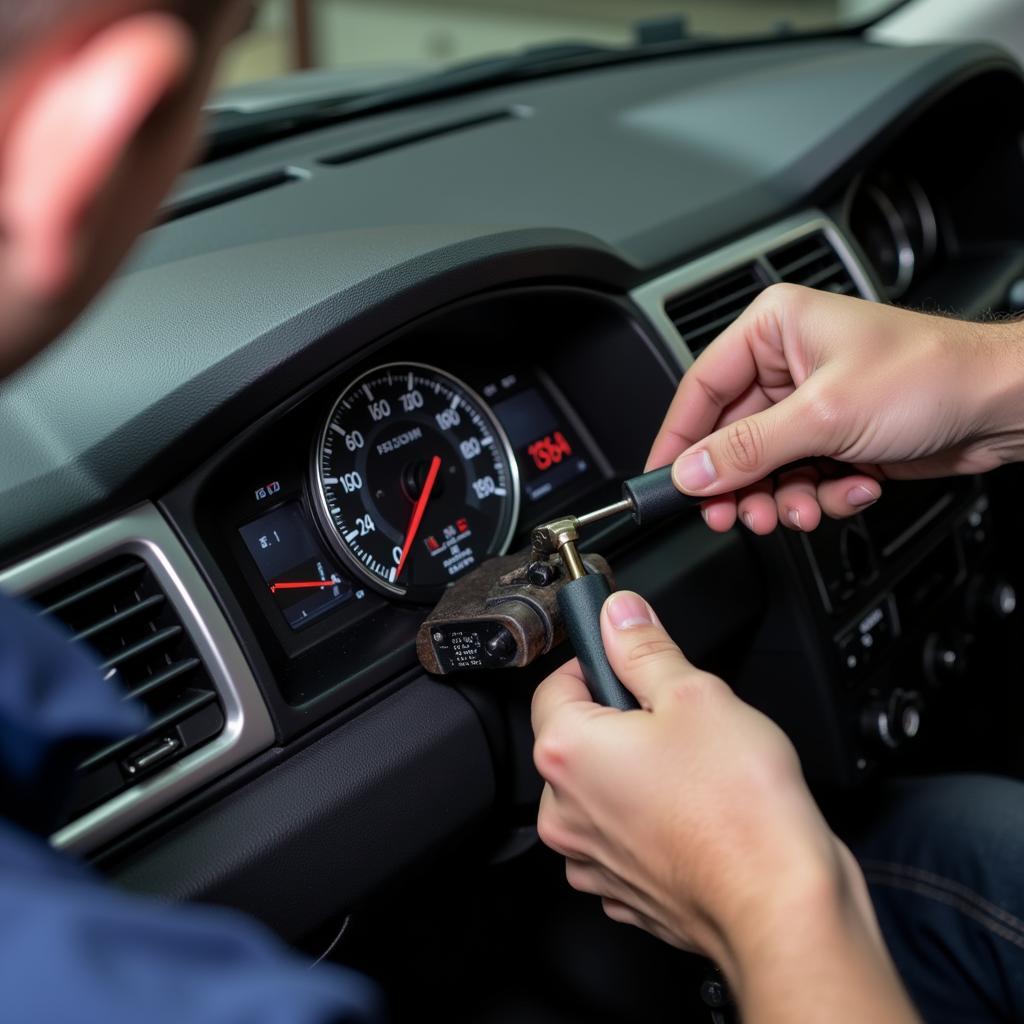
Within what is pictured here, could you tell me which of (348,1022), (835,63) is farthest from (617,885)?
(835,63)

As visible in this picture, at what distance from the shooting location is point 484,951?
142 cm

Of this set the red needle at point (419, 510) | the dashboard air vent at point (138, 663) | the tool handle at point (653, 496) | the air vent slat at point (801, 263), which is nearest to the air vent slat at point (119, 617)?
the dashboard air vent at point (138, 663)

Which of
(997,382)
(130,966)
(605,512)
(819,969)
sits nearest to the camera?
(130,966)

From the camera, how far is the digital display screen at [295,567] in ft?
3.62

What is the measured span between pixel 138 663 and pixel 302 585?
0.70 feet

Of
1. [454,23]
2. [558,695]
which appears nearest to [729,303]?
[558,695]

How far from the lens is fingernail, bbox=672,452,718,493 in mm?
1093

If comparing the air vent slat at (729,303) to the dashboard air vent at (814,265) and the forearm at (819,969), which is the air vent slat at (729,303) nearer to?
the dashboard air vent at (814,265)

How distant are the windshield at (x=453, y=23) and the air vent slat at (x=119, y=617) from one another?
5176 millimetres

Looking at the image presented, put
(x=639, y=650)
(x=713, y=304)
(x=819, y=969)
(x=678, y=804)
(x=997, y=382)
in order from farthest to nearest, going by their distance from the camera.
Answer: (x=713, y=304) < (x=997, y=382) < (x=639, y=650) < (x=678, y=804) < (x=819, y=969)

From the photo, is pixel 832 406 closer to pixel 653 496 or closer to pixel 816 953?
pixel 653 496

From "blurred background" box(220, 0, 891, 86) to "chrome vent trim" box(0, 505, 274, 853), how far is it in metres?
5.21

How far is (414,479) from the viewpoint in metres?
1.21

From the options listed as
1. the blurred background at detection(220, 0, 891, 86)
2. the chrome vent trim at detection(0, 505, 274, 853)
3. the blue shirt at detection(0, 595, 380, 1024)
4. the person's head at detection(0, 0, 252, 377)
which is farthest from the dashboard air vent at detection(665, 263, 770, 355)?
the blurred background at detection(220, 0, 891, 86)
